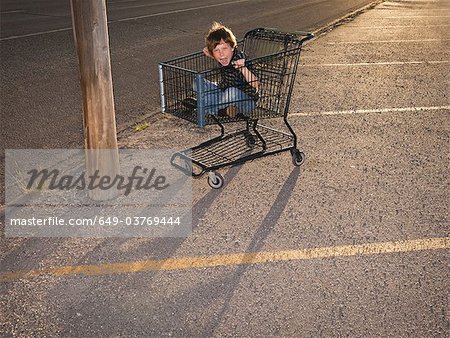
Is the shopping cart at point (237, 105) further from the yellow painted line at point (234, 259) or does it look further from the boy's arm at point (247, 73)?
the yellow painted line at point (234, 259)

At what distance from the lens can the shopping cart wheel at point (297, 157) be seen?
6.02 m

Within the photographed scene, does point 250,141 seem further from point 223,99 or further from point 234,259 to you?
point 234,259

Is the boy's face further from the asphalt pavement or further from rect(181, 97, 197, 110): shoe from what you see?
→ the asphalt pavement

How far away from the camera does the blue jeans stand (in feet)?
17.4

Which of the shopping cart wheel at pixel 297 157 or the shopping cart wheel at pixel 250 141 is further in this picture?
the shopping cart wheel at pixel 250 141

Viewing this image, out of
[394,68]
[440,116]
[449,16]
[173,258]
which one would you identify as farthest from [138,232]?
[449,16]

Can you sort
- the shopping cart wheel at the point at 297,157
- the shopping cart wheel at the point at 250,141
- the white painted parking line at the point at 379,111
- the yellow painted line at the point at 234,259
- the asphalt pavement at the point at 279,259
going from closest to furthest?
the asphalt pavement at the point at 279,259, the yellow painted line at the point at 234,259, the shopping cart wheel at the point at 297,157, the shopping cart wheel at the point at 250,141, the white painted parking line at the point at 379,111

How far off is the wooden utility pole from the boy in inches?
39.0

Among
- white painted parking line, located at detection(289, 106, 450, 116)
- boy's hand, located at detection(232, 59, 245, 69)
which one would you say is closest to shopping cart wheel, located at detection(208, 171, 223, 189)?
boy's hand, located at detection(232, 59, 245, 69)

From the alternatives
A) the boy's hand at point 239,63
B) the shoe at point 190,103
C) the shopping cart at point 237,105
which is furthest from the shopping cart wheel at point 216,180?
the boy's hand at point 239,63

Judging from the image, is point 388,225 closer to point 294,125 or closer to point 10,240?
point 294,125

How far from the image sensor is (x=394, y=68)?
11.0 m

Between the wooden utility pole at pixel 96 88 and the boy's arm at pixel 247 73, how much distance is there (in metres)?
1.26

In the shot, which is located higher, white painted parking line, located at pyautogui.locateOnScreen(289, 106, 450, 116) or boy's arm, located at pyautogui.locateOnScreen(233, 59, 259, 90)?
boy's arm, located at pyautogui.locateOnScreen(233, 59, 259, 90)
